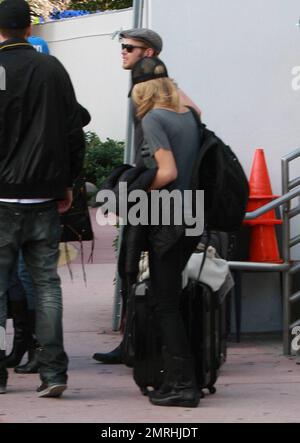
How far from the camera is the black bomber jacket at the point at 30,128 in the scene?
5953 mm

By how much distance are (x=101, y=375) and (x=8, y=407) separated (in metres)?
1.09

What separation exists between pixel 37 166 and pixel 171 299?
3.16ft

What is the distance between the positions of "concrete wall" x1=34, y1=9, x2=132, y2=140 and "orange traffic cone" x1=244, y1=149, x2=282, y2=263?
1100 centimetres

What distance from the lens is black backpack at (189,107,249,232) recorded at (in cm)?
595

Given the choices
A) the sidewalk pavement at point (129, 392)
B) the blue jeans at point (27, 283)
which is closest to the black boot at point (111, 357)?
the sidewalk pavement at point (129, 392)

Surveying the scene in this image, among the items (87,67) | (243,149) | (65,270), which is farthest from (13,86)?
(87,67)

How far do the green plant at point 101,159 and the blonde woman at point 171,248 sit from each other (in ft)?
35.0

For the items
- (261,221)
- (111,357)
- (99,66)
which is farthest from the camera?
(99,66)

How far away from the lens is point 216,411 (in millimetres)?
5891

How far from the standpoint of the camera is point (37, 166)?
5.97 m

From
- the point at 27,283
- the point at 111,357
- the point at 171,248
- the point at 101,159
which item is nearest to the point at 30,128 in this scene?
the point at 171,248

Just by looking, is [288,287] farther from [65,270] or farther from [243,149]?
[65,270]

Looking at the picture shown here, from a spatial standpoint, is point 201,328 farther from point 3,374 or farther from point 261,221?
point 261,221

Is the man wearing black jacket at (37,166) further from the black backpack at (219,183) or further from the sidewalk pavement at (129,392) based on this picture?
the black backpack at (219,183)
